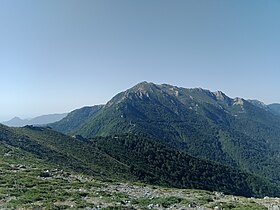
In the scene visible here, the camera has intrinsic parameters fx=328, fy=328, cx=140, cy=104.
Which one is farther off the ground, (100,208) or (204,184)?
(100,208)

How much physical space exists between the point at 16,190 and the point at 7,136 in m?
54.0

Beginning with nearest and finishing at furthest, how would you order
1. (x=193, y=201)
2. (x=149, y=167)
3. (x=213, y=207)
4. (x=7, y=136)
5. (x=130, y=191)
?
(x=213, y=207)
(x=193, y=201)
(x=130, y=191)
(x=7, y=136)
(x=149, y=167)

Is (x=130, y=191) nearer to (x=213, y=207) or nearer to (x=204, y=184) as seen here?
(x=213, y=207)

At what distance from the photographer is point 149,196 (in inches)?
1160

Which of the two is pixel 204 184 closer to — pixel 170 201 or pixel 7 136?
pixel 7 136

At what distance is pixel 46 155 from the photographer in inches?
2628

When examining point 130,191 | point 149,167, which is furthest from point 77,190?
point 149,167

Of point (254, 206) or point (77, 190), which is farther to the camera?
point (77, 190)

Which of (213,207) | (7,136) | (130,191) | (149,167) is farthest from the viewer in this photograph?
(149,167)

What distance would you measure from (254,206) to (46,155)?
49147 mm

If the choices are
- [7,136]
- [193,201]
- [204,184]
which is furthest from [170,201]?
[204,184]

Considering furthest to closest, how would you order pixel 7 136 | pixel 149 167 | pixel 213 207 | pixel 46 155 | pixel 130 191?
1. pixel 149 167
2. pixel 7 136
3. pixel 46 155
4. pixel 130 191
5. pixel 213 207

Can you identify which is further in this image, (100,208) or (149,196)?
(149,196)

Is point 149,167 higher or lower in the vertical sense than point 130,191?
lower
